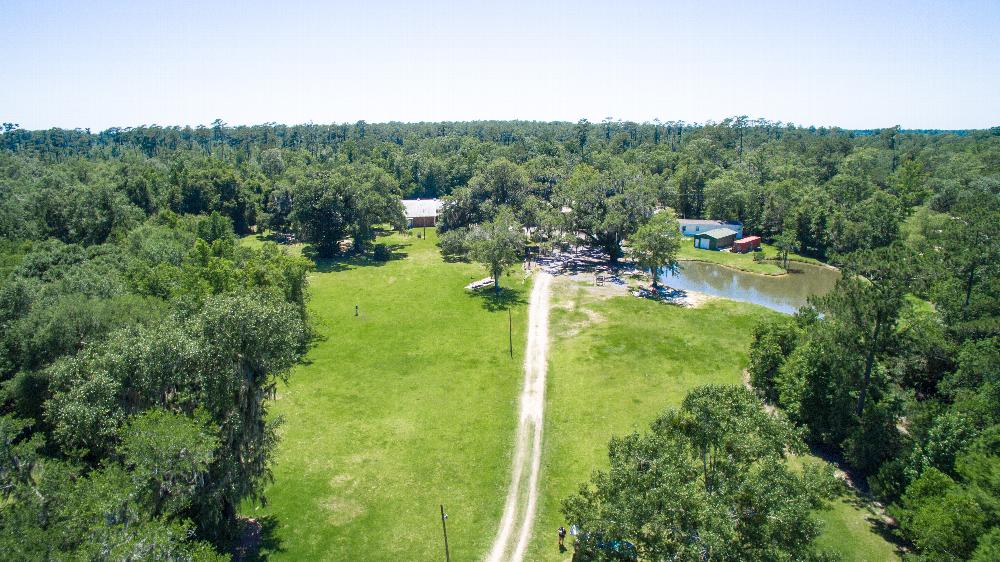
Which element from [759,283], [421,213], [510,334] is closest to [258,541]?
[510,334]

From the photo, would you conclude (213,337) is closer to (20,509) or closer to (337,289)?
(20,509)

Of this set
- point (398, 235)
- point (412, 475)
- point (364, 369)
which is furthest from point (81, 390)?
point (398, 235)

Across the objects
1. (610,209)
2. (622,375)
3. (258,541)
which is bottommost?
(258,541)

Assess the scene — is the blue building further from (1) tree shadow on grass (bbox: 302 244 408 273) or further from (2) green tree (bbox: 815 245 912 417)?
(2) green tree (bbox: 815 245 912 417)

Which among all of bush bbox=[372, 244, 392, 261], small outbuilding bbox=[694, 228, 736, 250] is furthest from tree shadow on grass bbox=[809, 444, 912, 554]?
bush bbox=[372, 244, 392, 261]

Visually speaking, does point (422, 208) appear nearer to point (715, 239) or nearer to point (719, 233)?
point (715, 239)

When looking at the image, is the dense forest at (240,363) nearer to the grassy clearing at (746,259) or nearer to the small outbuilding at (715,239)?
the grassy clearing at (746,259)
